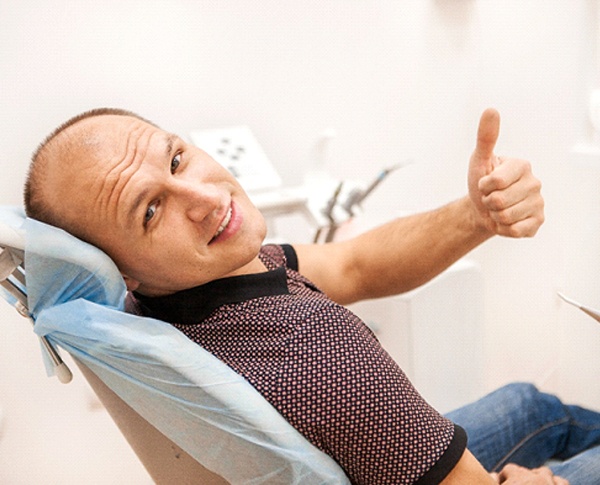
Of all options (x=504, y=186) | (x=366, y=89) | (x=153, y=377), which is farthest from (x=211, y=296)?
(x=366, y=89)

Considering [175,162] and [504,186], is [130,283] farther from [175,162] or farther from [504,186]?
[504,186]

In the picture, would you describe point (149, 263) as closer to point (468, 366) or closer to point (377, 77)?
point (468, 366)

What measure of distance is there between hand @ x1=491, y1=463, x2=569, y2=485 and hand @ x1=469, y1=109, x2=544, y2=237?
15.1 inches

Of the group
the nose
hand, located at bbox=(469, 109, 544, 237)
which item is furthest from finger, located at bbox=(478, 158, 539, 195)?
the nose

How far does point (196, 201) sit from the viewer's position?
1.02 m

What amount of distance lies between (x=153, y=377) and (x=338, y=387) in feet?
0.75

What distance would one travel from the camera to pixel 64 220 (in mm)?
1008

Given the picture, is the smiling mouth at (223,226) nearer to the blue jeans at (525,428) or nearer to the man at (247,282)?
the man at (247,282)

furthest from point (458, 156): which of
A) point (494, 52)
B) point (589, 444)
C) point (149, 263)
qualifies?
point (149, 263)

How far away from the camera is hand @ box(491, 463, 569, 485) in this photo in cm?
109

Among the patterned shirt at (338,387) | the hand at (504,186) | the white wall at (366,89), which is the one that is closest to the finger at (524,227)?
the hand at (504,186)

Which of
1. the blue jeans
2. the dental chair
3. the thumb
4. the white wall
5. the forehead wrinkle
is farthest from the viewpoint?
the white wall

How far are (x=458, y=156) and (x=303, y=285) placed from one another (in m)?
1.58

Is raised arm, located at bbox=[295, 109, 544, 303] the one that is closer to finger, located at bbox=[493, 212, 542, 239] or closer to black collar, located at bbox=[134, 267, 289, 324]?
finger, located at bbox=[493, 212, 542, 239]
